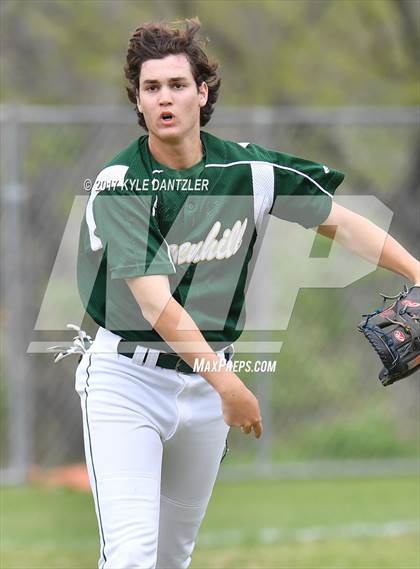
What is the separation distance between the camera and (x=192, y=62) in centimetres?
A: 448

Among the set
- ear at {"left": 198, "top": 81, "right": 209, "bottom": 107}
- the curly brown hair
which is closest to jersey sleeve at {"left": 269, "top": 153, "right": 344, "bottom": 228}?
ear at {"left": 198, "top": 81, "right": 209, "bottom": 107}

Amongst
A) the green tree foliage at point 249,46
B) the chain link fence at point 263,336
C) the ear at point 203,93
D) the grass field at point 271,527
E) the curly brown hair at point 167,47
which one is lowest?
the grass field at point 271,527

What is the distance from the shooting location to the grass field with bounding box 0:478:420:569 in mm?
6691

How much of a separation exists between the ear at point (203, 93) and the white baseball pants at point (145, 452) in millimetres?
911

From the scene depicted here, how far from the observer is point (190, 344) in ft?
13.4

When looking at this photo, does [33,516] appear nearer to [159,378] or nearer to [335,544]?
[335,544]

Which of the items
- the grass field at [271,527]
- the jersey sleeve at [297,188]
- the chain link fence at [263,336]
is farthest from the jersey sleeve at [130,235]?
the chain link fence at [263,336]

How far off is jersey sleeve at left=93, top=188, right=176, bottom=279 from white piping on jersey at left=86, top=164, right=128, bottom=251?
24mm

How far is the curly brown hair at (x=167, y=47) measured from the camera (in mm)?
4410

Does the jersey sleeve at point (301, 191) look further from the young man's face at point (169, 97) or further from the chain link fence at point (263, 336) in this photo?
the chain link fence at point (263, 336)

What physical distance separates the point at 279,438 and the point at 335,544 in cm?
232

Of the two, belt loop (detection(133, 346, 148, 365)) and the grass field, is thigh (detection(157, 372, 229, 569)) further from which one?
the grass field

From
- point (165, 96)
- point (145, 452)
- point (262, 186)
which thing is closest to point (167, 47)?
point (165, 96)

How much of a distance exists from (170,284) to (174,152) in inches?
18.5
